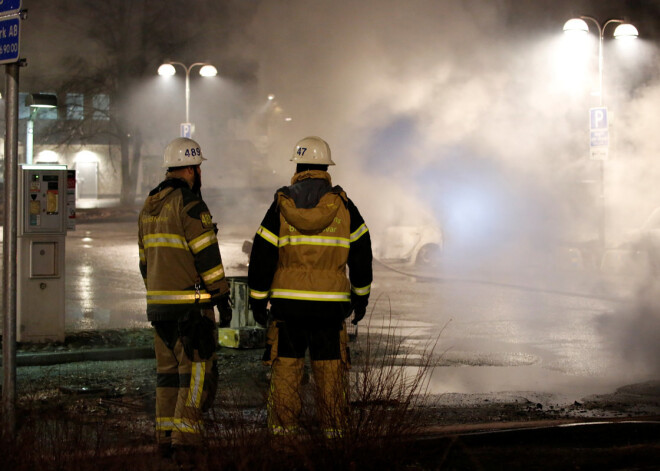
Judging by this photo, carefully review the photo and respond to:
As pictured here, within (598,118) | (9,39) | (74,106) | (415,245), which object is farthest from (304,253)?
(74,106)

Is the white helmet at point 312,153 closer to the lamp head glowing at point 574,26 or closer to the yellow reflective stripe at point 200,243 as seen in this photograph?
the yellow reflective stripe at point 200,243

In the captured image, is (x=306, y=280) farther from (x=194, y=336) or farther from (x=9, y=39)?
(x=9, y=39)

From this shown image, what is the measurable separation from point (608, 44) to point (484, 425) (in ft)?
51.5

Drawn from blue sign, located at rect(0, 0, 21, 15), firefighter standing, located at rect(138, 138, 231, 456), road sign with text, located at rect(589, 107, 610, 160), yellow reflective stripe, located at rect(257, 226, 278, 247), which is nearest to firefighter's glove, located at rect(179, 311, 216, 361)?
firefighter standing, located at rect(138, 138, 231, 456)

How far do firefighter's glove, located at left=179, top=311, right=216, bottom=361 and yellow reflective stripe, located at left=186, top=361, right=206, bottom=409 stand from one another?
0.04m

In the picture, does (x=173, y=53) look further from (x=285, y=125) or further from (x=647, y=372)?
(x=647, y=372)

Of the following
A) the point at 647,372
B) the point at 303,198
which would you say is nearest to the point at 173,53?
the point at 647,372

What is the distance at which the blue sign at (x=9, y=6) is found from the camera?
4.13 meters

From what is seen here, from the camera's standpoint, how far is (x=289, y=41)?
1513 centimetres

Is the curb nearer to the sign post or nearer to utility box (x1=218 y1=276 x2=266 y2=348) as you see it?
utility box (x1=218 y1=276 x2=266 y2=348)

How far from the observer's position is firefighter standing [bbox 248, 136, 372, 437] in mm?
3926

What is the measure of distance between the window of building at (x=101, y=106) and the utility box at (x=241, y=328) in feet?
74.3

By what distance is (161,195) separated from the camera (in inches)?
167

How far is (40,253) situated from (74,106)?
75.3 feet
